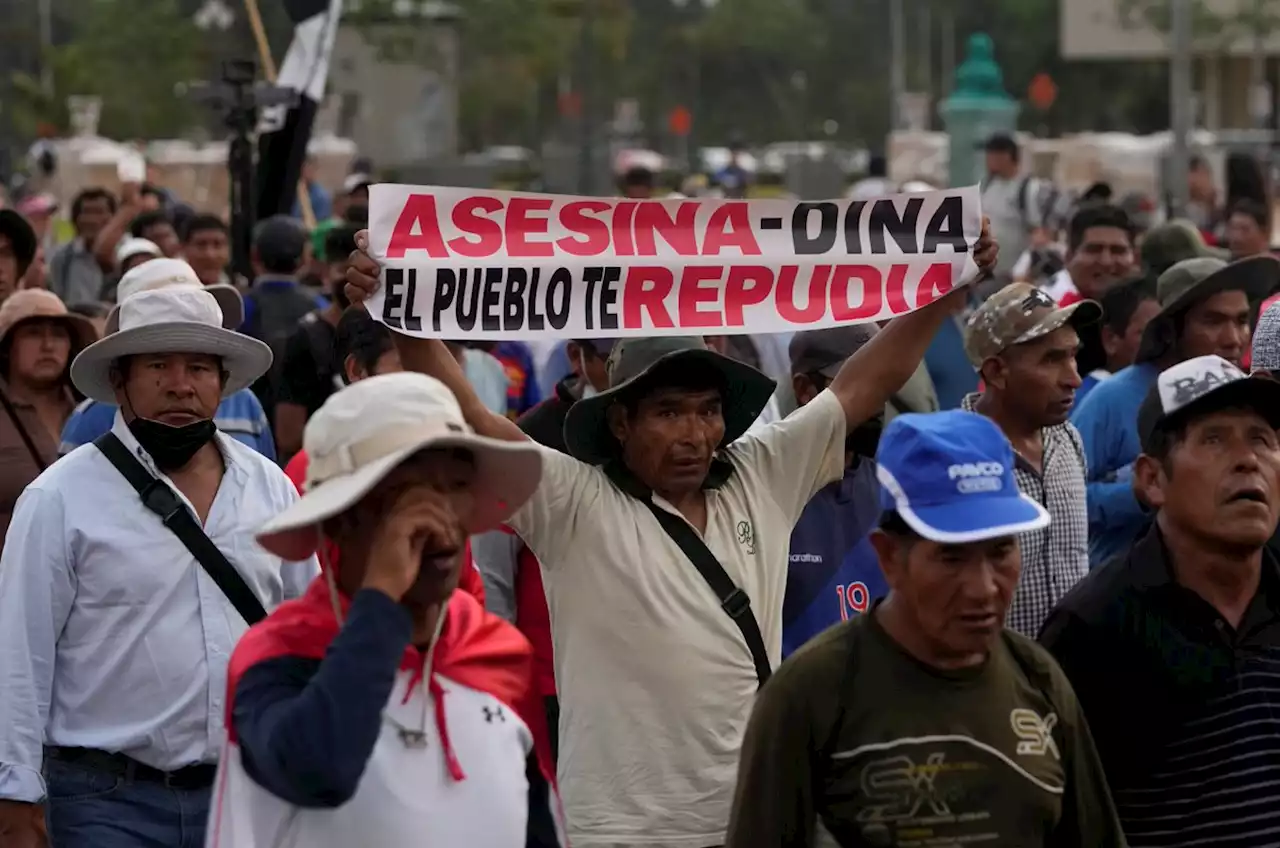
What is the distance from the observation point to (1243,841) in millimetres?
4594

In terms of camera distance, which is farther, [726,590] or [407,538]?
[726,590]

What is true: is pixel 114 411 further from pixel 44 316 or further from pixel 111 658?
pixel 111 658

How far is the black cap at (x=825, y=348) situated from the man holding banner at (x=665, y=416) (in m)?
0.98

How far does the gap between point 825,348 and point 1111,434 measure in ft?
3.85

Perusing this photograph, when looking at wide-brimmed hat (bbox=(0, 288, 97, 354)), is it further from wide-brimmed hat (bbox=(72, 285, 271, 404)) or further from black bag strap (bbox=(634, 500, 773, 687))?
black bag strap (bbox=(634, 500, 773, 687))

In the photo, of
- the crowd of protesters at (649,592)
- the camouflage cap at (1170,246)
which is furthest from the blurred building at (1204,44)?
the crowd of protesters at (649,592)

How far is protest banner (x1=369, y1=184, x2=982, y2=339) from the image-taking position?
20.2ft

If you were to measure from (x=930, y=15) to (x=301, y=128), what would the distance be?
79.8m

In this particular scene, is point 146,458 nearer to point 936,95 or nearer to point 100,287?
point 100,287

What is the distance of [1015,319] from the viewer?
7.26 meters

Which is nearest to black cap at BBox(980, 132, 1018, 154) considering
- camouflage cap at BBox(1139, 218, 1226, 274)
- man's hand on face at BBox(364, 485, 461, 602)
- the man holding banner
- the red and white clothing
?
camouflage cap at BBox(1139, 218, 1226, 274)

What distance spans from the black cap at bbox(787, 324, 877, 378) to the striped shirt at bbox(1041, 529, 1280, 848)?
2768 mm

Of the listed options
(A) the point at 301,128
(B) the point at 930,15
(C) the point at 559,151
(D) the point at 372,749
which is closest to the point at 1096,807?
(D) the point at 372,749

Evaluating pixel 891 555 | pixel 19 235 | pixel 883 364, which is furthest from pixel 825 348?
pixel 19 235
